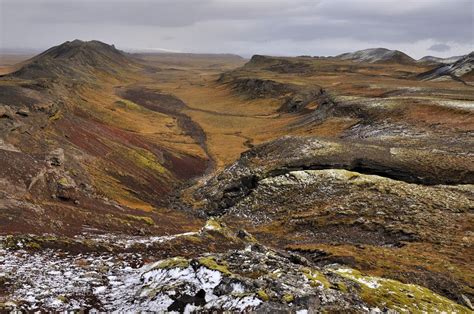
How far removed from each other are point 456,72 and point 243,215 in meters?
103

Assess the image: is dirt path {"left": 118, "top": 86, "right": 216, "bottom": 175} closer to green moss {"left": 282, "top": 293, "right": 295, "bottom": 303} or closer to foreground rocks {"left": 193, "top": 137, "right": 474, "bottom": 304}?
foreground rocks {"left": 193, "top": 137, "right": 474, "bottom": 304}

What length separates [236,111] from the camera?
378 ft

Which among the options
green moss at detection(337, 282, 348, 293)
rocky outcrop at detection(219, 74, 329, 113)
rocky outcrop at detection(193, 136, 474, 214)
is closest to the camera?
green moss at detection(337, 282, 348, 293)

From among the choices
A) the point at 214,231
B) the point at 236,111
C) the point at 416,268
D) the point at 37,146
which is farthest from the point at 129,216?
the point at 236,111

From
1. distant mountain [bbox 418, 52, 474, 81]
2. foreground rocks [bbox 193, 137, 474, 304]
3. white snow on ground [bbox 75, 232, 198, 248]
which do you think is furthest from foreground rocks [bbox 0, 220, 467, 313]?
distant mountain [bbox 418, 52, 474, 81]

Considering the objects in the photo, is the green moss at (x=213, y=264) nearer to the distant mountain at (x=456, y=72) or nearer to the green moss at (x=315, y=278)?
the green moss at (x=315, y=278)

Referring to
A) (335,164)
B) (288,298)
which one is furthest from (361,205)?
(288,298)

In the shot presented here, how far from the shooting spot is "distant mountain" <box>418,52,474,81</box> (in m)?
108

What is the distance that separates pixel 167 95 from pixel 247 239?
133167mm

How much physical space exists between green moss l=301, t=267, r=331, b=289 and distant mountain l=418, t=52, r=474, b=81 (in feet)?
364

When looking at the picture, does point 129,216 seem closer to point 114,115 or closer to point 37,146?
point 37,146

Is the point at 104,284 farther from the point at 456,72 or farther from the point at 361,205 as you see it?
the point at 456,72

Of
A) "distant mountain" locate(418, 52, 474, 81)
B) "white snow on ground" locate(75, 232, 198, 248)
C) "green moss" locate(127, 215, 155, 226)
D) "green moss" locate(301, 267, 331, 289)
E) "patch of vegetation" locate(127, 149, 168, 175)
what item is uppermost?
"distant mountain" locate(418, 52, 474, 81)

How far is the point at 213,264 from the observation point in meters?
13.2
